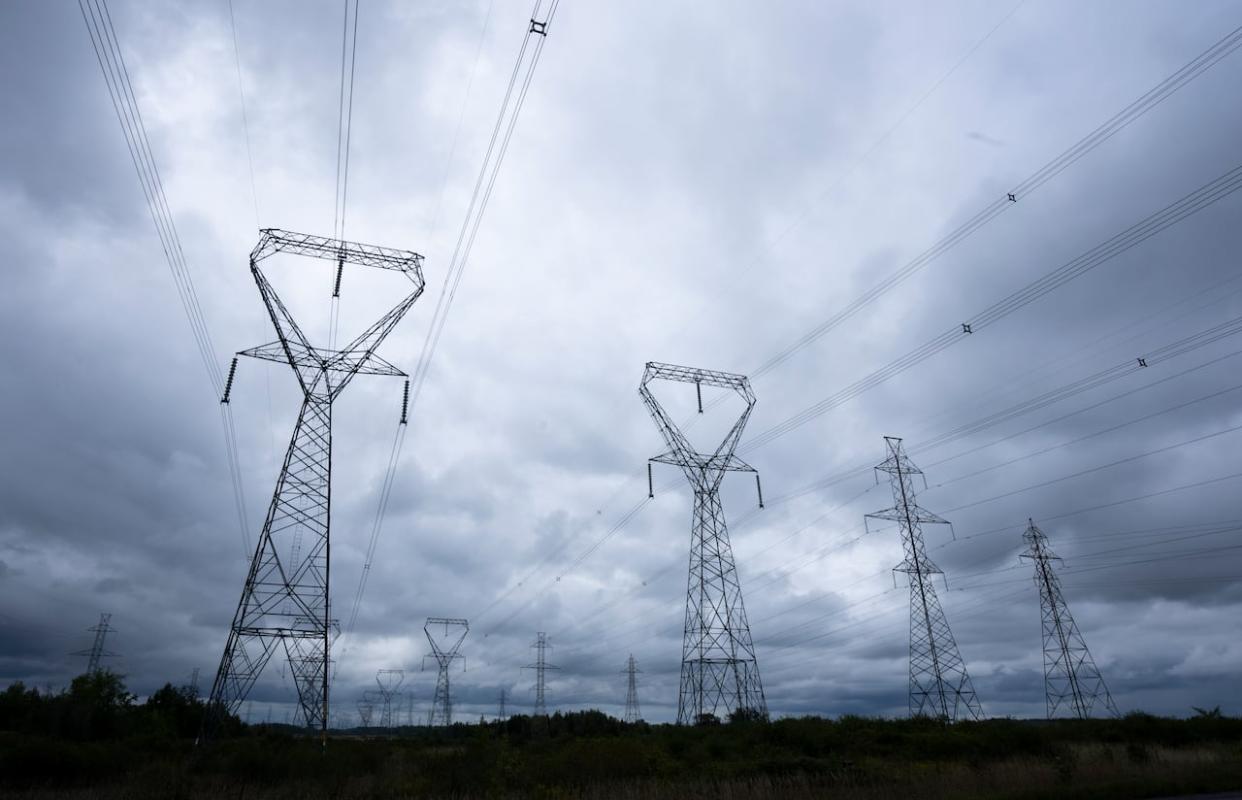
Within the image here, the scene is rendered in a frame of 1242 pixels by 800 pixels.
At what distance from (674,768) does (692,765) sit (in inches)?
94.9

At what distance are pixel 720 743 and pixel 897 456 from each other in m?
26.7

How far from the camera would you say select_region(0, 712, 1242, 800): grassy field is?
22.7m

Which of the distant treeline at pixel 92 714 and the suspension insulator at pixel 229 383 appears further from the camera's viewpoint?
the distant treeline at pixel 92 714

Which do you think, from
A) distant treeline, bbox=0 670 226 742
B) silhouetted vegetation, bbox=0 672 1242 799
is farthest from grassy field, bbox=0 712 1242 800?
distant treeline, bbox=0 670 226 742

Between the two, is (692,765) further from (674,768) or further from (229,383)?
(229,383)

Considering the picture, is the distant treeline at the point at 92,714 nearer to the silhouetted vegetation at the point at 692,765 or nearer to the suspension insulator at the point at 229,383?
the silhouetted vegetation at the point at 692,765

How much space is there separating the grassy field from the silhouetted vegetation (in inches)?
3.7

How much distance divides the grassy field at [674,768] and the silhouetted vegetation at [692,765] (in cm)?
9

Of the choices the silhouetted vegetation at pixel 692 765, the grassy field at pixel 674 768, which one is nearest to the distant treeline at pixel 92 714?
the silhouetted vegetation at pixel 692 765

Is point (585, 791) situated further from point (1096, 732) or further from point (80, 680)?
point (80, 680)

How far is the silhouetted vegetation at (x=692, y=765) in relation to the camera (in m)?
23.1

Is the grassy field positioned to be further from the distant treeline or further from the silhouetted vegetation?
the distant treeline

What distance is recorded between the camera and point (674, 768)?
2991cm

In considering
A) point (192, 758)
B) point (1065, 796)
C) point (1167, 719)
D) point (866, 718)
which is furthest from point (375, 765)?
point (1167, 719)
